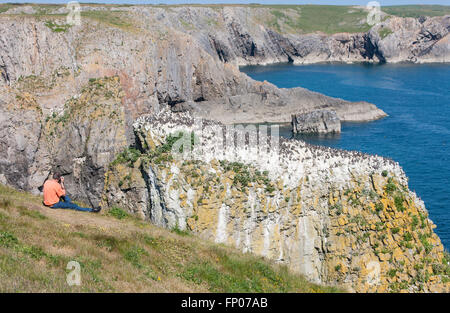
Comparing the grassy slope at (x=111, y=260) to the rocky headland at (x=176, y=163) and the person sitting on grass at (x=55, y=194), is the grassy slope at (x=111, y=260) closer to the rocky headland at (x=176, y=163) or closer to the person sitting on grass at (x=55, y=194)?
the person sitting on grass at (x=55, y=194)

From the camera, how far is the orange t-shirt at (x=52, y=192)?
20.1 metres

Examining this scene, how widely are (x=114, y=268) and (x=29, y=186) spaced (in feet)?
96.9

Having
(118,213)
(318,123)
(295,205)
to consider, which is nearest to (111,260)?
(118,213)

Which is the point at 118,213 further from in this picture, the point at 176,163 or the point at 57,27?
the point at 57,27

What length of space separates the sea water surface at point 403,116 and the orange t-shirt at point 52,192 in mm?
31501

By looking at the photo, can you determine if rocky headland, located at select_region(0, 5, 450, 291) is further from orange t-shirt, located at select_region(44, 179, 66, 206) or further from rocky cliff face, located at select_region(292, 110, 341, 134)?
rocky cliff face, located at select_region(292, 110, 341, 134)

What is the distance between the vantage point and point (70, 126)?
4247 centimetres

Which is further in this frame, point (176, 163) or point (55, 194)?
point (176, 163)

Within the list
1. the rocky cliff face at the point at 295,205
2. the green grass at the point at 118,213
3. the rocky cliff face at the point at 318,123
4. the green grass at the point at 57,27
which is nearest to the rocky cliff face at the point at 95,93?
the green grass at the point at 57,27

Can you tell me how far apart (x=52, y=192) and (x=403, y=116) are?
263ft

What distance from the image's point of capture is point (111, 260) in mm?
14750

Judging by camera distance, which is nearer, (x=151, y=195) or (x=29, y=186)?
(x=151, y=195)
